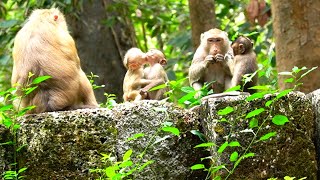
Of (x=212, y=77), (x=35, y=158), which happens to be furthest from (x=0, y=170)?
(x=212, y=77)

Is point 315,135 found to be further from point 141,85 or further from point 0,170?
point 141,85

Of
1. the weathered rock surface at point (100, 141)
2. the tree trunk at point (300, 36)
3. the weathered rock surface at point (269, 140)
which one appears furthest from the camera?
the tree trunk at point (300, 36)

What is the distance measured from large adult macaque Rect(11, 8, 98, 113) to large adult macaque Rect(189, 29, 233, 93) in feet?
3.17

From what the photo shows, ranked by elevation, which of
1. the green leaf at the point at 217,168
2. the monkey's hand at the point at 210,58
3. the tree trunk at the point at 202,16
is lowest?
the green leaf at the point at 217,168

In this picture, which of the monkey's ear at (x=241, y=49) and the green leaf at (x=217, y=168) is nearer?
the green leaf at (x=217, y=168)

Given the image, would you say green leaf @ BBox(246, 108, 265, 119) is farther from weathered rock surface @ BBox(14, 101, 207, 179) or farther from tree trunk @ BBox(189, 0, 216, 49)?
tree trunk @ BBox(189, 0, 216, 49)

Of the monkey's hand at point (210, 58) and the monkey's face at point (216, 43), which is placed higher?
the monkey's face at point (216, 43)

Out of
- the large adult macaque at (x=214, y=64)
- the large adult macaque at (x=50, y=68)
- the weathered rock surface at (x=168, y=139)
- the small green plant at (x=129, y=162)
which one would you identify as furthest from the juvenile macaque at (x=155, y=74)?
the small green plant at (x=129, y=162)

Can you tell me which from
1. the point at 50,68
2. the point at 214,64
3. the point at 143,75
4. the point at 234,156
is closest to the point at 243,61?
the point at 214,64

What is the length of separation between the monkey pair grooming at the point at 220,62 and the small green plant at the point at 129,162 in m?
1.69

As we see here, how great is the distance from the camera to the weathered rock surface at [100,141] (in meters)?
4.68

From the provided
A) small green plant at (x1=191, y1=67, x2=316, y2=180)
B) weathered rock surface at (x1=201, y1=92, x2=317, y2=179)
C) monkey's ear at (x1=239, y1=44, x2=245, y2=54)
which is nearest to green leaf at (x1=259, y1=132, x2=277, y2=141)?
small green plant at (x1=191, y1=67, x2=316, y2=180)

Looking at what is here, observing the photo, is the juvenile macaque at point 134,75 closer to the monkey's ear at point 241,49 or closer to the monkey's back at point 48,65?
the monkey's back at point 48,65

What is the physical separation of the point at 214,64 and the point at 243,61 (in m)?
0.26
